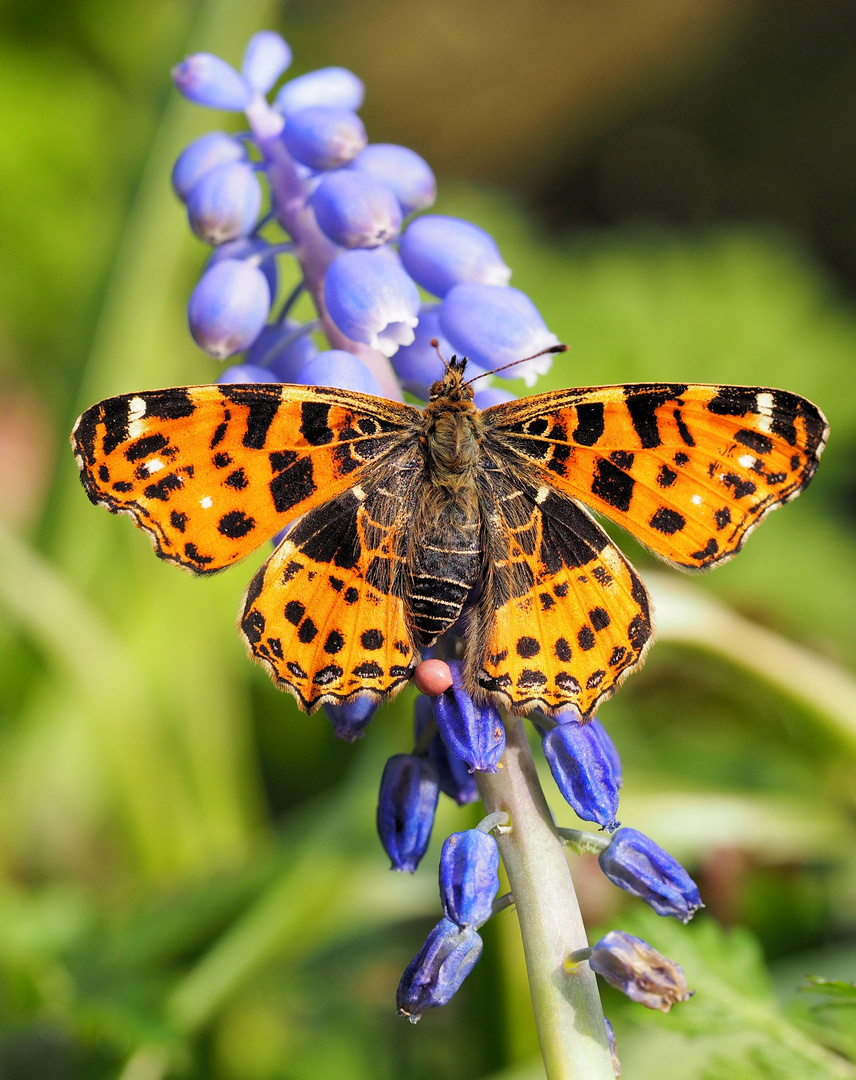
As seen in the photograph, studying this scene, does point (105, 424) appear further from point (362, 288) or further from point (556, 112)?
point (556, 112)

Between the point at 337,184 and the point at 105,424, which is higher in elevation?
the point at 337,184

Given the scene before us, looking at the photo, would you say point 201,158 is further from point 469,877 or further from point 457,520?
point 469,877

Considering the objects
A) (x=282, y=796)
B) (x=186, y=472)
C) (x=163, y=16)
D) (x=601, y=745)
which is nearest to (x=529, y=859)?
(x=601, y=745)

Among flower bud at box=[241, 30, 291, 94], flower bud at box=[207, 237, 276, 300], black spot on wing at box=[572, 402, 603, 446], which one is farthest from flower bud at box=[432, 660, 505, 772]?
flower bud at box=[241, 30, 291, 94]

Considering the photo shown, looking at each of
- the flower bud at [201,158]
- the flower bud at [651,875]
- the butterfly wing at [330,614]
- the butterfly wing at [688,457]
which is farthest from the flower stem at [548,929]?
the flower bud at [201,158]

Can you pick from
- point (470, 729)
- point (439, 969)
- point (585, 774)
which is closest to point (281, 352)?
point (470, 729)

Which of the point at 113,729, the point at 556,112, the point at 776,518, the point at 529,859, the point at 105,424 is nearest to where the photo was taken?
the point at 529,859

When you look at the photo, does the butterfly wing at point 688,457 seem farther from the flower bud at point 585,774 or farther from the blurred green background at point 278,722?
the blurred green background at point 278,722
